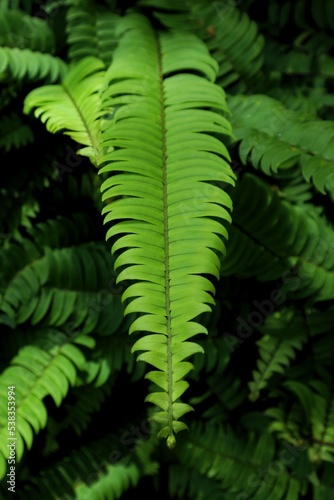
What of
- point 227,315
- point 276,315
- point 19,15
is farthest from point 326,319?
point 19,15

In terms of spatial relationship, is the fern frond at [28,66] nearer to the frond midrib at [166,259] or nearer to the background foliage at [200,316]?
the background foliage at [200,316]

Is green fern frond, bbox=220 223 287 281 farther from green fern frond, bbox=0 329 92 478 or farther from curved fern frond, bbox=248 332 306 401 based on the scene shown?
green fern frond, bbox=0 329 92 478

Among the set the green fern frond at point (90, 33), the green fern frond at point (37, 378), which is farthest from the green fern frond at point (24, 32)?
the green fern frond at point (37, 378)

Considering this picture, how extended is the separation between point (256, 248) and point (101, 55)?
39.0 inches

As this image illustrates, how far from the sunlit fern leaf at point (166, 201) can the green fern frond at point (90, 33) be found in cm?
23

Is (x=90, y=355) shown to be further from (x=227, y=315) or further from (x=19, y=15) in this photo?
(x=19, y=15)

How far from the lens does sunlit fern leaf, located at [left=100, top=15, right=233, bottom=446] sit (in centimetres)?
136

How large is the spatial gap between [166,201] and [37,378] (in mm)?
852

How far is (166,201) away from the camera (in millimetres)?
1603

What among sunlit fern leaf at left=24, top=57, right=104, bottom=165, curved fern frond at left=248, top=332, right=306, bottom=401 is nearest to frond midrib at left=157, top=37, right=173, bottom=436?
sunlit fern leaf at left=24, top=57, right=104, bottom=165

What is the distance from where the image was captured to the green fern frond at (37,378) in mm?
1891

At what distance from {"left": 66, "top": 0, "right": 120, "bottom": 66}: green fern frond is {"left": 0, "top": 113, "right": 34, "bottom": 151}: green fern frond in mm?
341

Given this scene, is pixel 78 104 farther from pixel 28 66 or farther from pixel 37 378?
pixel 37 378

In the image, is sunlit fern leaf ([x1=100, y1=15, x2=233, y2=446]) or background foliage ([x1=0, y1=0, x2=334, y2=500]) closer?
sunlit fern leaf ([x1=100, y1=15, x2=233, y2=446])
